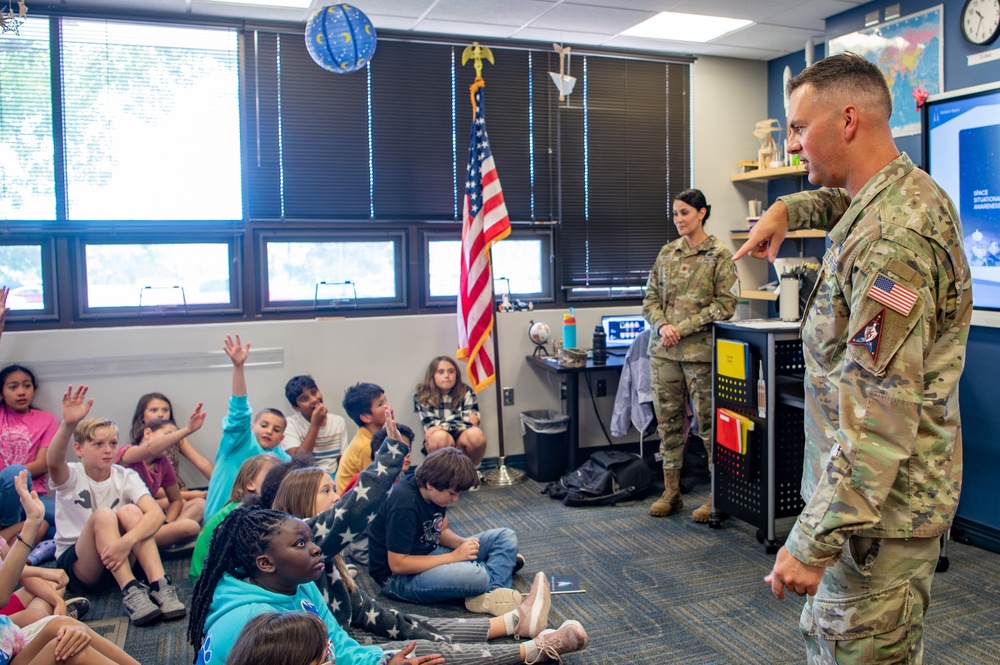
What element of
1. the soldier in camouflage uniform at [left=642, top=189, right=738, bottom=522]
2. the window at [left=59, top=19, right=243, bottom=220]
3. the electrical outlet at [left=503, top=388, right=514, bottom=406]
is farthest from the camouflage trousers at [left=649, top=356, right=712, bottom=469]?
the window at [left=59, top=19, right=243, bottom=220]

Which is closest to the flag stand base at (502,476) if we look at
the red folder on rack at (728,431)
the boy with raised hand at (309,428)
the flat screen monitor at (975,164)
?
the boy with raised hand at (309,428)

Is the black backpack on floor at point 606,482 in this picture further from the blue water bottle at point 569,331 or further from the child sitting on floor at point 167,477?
the child sitting on floor at point 167,477

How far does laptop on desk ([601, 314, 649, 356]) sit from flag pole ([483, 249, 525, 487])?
748mm

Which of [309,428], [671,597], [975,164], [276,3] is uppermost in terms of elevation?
[276,3]

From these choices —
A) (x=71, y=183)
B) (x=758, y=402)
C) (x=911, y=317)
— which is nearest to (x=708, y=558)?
(x=758, y=402)

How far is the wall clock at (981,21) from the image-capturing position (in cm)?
348

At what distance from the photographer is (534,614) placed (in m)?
2.74

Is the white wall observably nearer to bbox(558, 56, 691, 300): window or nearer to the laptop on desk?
the laptop on desk

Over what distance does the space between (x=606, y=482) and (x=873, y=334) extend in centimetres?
320

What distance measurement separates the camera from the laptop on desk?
521 cm

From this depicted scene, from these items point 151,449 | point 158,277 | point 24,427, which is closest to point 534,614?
point 151,449

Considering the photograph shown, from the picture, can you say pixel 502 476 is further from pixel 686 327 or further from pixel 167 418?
pixel 167 418

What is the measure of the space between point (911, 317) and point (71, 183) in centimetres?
421

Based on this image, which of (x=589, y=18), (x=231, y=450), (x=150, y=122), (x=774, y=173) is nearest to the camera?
(x=231, y=450)
